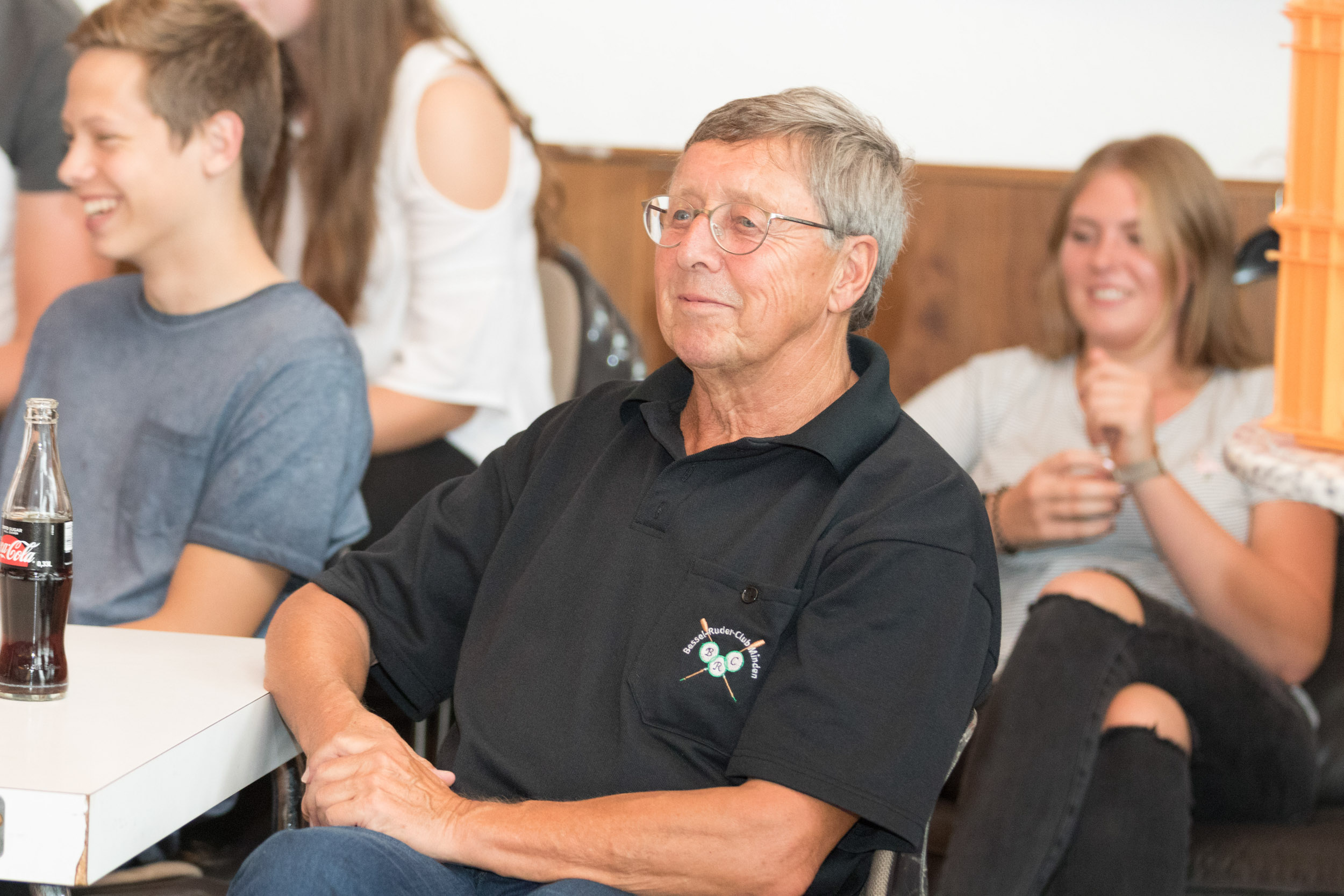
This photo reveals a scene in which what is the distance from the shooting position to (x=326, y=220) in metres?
2.21

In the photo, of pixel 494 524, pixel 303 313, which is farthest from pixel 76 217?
pixel 494 524

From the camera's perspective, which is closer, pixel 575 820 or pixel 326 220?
pixel 575 820

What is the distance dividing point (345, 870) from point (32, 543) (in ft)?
1.31

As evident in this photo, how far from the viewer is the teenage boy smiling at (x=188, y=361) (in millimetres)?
1645

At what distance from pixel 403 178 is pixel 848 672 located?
135cm

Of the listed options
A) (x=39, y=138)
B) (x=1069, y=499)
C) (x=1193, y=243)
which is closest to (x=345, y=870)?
(x=1069, y=499)

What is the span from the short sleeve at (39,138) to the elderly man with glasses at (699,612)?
1242 mm

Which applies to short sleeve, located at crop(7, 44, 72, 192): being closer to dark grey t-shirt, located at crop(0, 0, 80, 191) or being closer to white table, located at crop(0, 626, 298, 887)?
dark grey t-shirt, located at crop(0, 0, 80, 191)

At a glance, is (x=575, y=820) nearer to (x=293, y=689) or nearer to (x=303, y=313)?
(x=293, y=689)

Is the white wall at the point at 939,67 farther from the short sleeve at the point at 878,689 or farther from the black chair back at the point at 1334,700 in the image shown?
the short sleeve at the point at 878,689

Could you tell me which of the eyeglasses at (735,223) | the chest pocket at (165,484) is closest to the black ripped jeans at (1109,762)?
the eyeglasses at (735,223)

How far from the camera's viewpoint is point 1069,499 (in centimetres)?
204

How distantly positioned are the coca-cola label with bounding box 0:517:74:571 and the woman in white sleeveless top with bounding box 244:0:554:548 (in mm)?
929

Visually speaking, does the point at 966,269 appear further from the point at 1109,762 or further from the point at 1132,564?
the point at 1109,762
